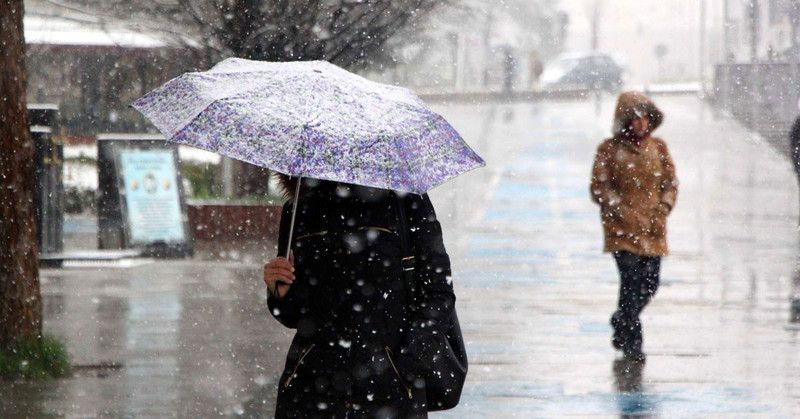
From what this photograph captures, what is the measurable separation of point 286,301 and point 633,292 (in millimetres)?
5195

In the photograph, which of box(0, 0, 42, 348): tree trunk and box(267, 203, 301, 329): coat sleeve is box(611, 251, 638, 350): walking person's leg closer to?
box(0, 0, 42, 348): tree trunk

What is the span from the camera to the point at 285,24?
14758 millimetres

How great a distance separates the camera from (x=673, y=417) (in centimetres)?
798

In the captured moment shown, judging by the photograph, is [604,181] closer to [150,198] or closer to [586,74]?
[150,198]

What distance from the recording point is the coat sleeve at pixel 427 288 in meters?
4.68

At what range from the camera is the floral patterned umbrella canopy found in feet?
15.0

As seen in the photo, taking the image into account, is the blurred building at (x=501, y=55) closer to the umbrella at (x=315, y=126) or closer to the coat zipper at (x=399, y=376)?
the umbrella at (x=315, y=126)

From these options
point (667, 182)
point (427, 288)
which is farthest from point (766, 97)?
point (427, 288)

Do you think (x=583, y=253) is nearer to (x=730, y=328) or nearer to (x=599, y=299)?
(x=599, y=299)

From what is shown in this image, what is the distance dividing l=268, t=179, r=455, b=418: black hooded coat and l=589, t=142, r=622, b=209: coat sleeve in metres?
4.95

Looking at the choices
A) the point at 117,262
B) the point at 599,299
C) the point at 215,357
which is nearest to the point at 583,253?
the point at 599,299

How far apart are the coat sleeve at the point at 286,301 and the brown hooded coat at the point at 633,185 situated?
4.96m

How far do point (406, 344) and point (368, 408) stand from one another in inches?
8.9

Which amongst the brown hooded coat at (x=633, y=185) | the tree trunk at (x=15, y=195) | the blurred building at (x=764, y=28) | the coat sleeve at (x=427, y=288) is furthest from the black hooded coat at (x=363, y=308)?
the blurred building at (x=764, y=28)
